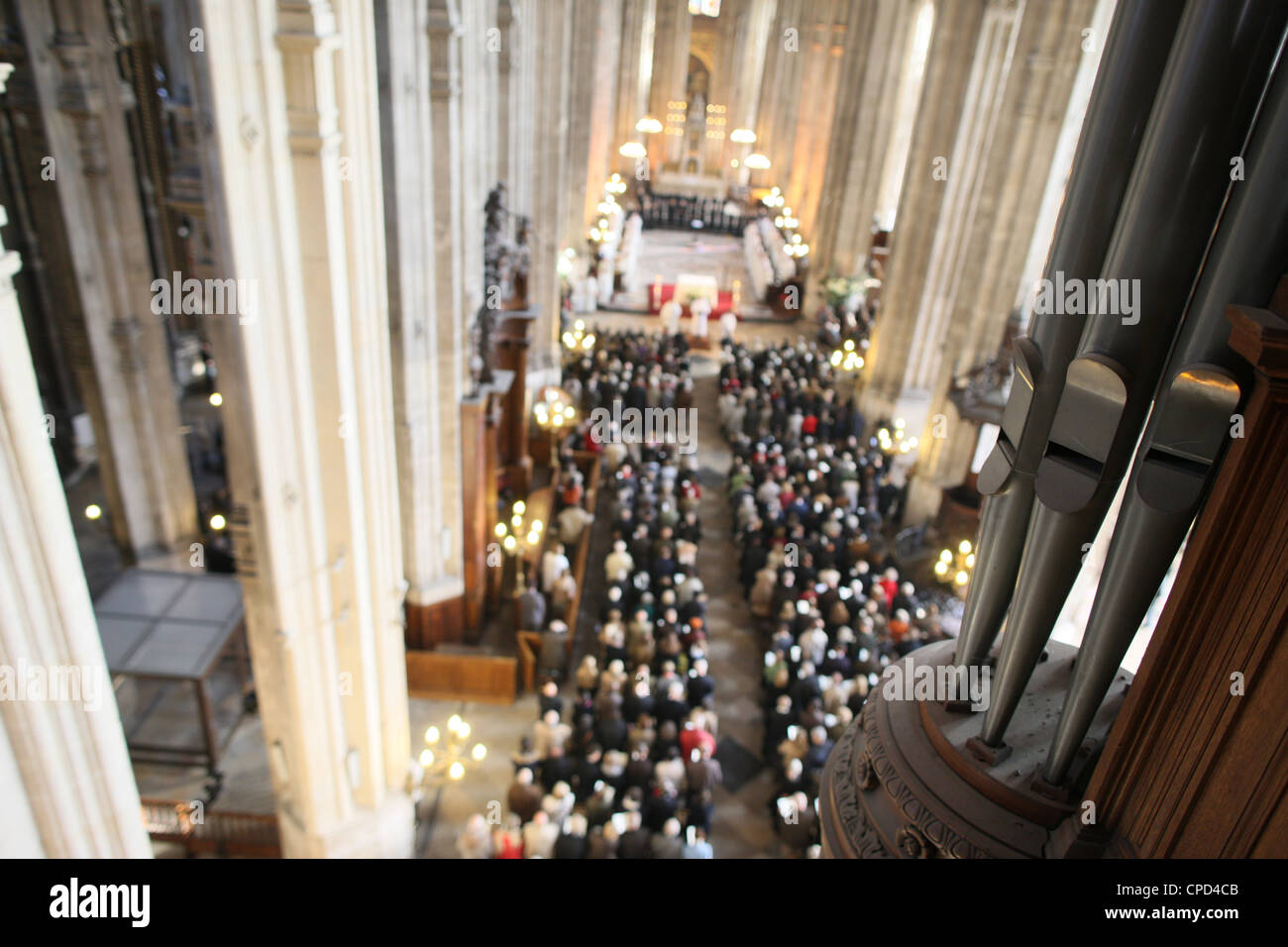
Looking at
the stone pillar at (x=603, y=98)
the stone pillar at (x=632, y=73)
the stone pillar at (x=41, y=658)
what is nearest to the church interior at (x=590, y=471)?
the stone pillar at (x=41, y=658)

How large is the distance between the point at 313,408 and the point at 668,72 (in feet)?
122

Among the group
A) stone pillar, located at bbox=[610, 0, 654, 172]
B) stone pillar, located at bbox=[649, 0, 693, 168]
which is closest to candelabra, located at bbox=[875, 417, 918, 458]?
stone pillar, located at bbox=[610, 0, 654, 172]

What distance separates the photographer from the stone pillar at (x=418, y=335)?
27.9 ft

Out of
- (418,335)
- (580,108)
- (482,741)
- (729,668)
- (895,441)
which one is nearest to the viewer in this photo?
(418,335)

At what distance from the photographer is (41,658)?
395cm

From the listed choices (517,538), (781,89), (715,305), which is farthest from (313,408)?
A: (781,89)

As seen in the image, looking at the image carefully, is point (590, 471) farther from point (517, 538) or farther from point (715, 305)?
point (715, 305)

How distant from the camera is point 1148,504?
8.87 ft

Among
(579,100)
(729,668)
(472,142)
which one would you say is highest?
(472,142)

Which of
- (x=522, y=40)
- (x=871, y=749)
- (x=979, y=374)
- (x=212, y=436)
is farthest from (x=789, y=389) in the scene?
(x=871, y=749)

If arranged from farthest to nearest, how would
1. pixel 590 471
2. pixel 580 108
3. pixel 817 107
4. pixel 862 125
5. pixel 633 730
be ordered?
pixel 817 107 → pixel 862 125 → pixel 580 108 → pixel 590 471 → pixel 633 730

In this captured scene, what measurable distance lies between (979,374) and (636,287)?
51.1 feet

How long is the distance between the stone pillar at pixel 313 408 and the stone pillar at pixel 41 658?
169cm

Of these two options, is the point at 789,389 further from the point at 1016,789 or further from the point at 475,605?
the point at 1016,789
